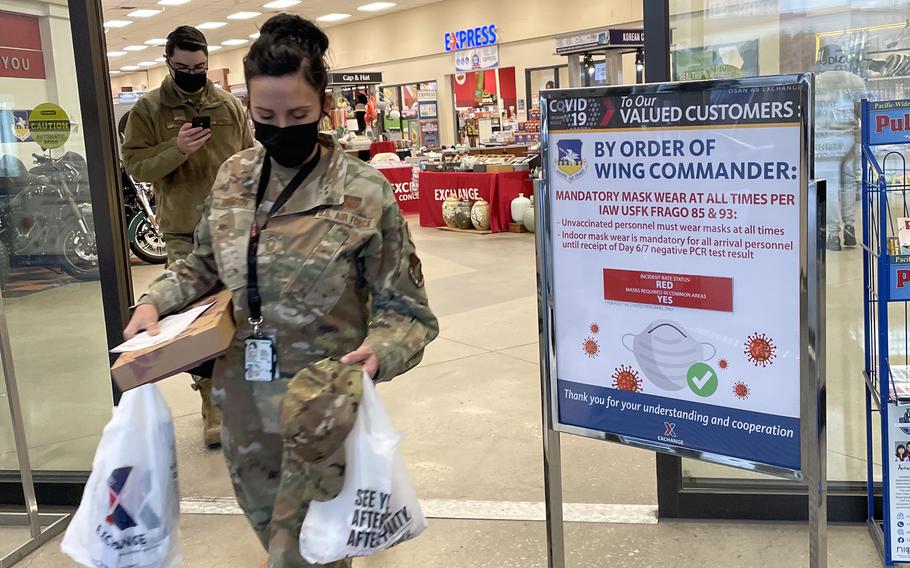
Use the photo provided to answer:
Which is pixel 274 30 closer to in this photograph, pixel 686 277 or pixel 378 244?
pixel 378 244

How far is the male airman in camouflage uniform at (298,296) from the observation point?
1.56 metres

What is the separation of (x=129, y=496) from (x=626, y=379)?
1010 millimetres

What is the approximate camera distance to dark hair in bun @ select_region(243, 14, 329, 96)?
1.50 meters

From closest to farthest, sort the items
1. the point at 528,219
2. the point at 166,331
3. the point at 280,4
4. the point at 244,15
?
the point at 166,331 < the point at 528,219 < the point at 280,4 < the point at 244,15

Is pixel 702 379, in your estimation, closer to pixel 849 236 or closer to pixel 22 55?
pixel 849 236

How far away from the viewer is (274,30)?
5.07 ft

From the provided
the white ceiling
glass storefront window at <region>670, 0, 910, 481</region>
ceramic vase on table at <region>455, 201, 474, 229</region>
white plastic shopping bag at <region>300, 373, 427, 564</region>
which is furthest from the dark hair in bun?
the white ceiling

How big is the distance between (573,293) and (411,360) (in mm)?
473

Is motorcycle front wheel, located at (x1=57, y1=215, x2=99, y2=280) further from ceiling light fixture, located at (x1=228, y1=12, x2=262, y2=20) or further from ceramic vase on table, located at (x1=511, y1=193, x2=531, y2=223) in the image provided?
ceiling light fixture, located at (x1=228, y1=12, x2=262, y2=20)

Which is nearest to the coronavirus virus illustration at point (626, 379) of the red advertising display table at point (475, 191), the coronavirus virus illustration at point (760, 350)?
the coronavirus virus illustration at point (760, 350)

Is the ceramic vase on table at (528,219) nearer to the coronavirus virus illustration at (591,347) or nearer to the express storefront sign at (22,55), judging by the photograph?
the express storefront sign at (22,55)

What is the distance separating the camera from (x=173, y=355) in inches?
59.2

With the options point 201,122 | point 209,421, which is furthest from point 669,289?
point 209,421

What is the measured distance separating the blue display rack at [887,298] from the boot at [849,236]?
0.55 ft
